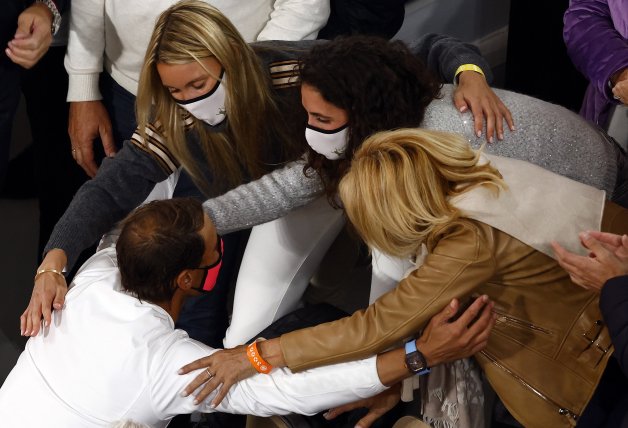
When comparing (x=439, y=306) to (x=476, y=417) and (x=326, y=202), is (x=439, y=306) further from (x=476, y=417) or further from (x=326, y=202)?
(x=326, y=202)

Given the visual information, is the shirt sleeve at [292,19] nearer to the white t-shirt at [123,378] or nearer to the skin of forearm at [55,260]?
the skin of forearm at [55,260]

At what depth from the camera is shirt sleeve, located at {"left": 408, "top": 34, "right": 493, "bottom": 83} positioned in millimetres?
2447

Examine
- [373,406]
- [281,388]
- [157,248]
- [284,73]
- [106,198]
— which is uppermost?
[284,73]

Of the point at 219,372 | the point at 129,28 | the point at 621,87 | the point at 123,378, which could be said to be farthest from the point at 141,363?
the point at 621,87

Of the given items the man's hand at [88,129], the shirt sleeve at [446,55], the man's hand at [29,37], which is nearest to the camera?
the shirt sleeve at [446,55]

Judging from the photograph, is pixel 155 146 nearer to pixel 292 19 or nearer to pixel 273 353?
pixel 292 19

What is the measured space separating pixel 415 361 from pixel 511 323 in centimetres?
22

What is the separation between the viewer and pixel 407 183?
1964 millimetres

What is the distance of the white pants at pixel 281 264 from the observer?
260 cm

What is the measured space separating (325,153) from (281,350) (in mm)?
506

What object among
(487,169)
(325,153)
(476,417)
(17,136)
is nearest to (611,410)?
(476,417)

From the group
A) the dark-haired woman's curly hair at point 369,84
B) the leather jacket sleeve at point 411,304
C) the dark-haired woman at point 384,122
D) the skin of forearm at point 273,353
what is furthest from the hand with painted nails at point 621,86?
the skin of forearm at point 273,353

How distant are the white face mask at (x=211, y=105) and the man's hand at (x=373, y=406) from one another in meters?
0.80

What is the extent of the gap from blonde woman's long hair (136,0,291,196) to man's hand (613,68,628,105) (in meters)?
0.83
